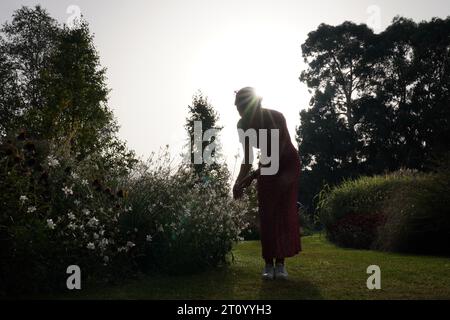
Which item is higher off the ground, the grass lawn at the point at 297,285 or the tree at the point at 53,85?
the tree at the point at 53,85

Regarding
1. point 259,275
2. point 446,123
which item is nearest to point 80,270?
point 259,275

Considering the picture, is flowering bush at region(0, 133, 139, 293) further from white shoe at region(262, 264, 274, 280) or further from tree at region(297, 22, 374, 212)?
tree at region(297, 22, 374, 212)

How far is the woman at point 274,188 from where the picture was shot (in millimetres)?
5949

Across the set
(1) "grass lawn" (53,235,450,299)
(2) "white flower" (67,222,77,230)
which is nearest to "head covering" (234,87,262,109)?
(1) "grass lawn" (53,235,450,299)

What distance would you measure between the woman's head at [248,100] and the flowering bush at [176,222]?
1.61 meters

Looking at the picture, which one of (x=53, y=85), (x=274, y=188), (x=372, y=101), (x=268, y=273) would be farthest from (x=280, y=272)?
(x=372, y=101)

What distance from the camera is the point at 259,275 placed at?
256 inches

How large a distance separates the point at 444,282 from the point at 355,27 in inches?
1413

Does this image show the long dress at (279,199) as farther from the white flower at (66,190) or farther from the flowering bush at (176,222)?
the white flower at (66,190)

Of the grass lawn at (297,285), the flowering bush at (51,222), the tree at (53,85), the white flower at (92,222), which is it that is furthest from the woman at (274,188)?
the tree at (53,85)

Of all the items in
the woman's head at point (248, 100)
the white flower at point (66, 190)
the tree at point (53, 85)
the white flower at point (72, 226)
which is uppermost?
the tree at point (53, 85)

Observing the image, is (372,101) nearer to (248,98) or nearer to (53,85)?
(53,85)

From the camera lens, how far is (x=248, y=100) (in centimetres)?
623
